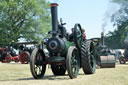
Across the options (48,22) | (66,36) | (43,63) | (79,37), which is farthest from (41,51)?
(48,22)

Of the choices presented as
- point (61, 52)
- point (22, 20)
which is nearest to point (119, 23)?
point (22, 20)

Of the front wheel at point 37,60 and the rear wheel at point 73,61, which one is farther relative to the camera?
the front wheel at point 37,60

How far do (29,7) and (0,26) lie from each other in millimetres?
4556

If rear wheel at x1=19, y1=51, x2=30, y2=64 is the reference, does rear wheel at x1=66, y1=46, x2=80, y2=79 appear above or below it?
above

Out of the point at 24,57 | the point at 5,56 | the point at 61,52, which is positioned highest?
the point at 61,52

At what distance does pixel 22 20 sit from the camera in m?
33.3

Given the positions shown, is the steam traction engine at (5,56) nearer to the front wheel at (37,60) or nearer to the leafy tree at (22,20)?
the leafy tree at (22,20)

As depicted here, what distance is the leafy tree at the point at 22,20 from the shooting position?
31.2 metres

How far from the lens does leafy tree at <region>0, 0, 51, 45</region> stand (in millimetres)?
31155

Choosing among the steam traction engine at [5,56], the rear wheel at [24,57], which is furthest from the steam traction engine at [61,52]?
the steam traction engine at [5,56]

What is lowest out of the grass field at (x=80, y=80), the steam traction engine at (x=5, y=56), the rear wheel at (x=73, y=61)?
the steam traction engine at (x=5, y=56)

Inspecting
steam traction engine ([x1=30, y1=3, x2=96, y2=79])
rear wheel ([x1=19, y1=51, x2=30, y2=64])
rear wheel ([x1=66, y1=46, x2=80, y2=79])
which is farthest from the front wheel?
rear wheel ([x1=19, y1=51, x2=30, y2=64])

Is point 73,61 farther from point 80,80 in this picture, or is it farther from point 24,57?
point 24,57

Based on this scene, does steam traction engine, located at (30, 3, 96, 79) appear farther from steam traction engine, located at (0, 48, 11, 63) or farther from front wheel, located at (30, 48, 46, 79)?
steam traction engine, located at (0, 48, 11, 63)
